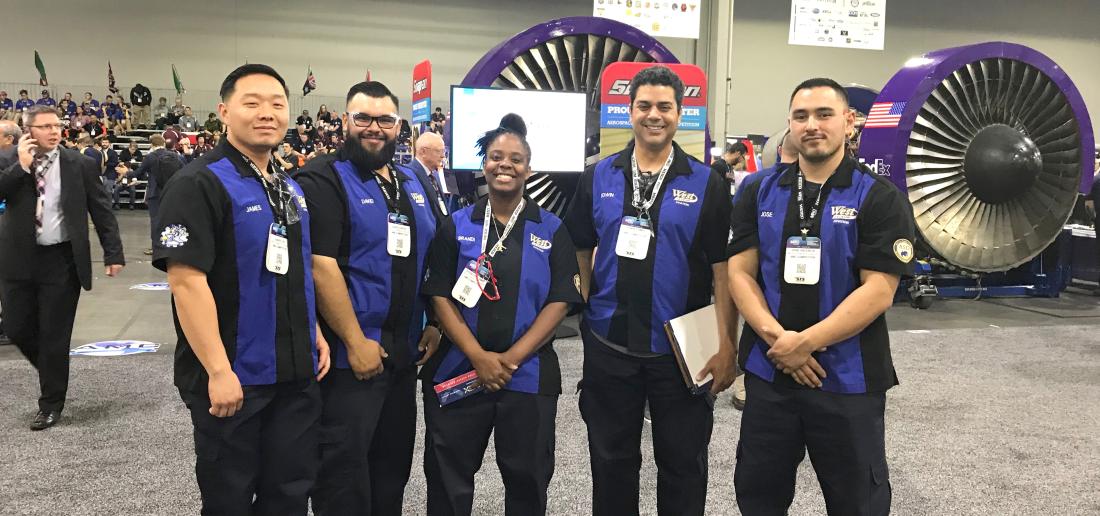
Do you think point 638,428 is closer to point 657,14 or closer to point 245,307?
point 245,307

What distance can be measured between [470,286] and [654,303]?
21.1 inches

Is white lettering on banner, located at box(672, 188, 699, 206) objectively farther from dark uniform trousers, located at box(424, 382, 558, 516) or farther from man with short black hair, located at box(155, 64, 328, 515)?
man with short black hair, located at box(155, 64, 328, 515)

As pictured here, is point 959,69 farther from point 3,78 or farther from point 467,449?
point 3,78

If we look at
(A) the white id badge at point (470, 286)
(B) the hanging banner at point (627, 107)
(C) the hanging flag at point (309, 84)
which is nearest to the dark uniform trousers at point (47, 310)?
(A) the white id badge at point (470, 286)

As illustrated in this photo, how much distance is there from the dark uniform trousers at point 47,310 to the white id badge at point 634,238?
291cm

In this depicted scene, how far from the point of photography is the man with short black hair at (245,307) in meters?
1.65

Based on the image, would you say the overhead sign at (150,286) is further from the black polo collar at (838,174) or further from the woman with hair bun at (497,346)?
the black polo collar at (838,174)

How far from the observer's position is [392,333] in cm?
209

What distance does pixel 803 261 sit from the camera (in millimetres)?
1869

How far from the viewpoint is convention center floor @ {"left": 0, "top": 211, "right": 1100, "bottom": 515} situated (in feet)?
8.79

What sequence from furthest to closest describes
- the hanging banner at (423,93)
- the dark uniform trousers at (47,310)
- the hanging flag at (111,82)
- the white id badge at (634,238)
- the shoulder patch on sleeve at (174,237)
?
the hanging flag at (111,82)
the hanging banner at (423,93)
the dark uniform trousers at (47,310)
the white id badge at (634,238)
the shoulder patch on sleeve at (174,237)

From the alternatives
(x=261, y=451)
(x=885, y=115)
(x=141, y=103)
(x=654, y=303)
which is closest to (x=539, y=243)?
(x=654, y=303)

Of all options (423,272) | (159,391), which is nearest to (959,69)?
(423,272)

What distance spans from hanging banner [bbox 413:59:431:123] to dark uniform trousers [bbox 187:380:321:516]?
417 cm
